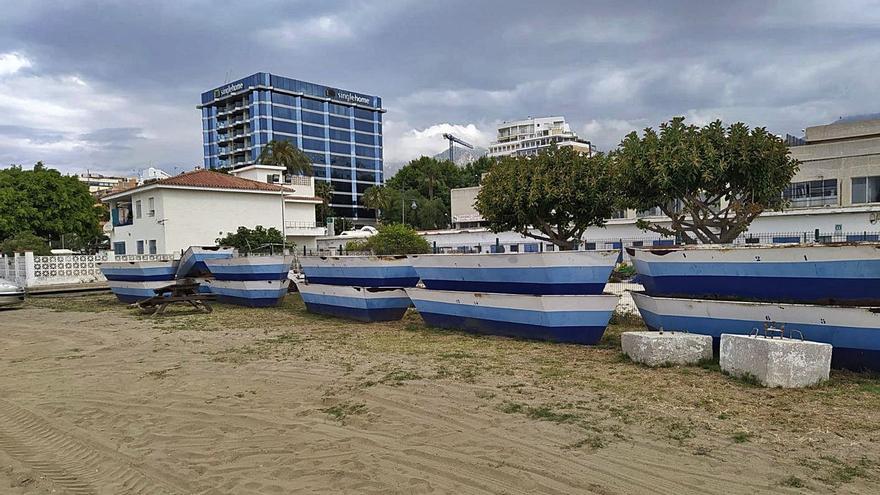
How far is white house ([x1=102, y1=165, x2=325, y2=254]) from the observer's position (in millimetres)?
33000

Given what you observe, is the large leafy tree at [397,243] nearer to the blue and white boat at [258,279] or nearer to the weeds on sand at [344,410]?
the blue and white boat at [258,279]

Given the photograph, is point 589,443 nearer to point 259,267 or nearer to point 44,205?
point 259,267

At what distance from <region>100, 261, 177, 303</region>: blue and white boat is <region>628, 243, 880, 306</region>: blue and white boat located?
14.9m

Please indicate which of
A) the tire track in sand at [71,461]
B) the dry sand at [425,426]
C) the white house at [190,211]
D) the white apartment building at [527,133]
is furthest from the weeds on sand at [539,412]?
the white apartment building at [527,133]

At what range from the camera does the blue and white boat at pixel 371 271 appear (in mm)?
12812

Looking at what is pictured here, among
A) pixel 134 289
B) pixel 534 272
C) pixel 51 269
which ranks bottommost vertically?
pixel 134 289

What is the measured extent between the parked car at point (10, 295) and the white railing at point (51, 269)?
7.00 m

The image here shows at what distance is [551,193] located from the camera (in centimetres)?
1756

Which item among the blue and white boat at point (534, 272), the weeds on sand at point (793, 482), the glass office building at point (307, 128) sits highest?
the glass office building at point (307, 128)

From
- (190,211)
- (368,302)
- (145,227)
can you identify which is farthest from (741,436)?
(145,227)

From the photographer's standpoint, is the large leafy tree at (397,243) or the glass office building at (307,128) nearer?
the large leafy tree at (397,243)

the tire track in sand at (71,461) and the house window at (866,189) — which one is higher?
the house window at (866,189)

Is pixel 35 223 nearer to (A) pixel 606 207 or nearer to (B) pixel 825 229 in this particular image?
(A) pixel 606 207

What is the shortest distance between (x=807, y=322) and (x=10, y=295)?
66.7 ft
